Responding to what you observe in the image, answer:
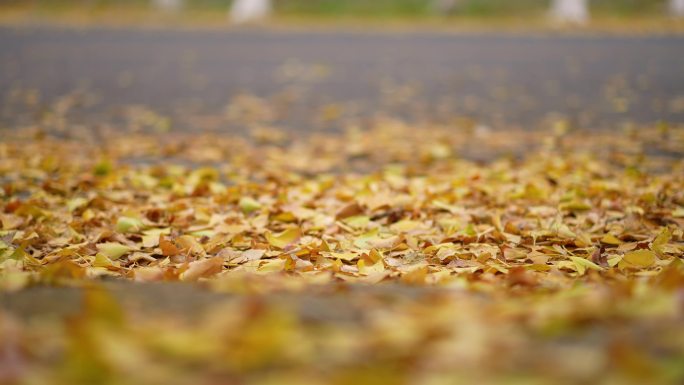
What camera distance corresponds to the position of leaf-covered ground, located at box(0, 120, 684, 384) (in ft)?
4.72

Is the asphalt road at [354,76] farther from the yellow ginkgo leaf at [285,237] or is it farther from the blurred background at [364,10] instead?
the blurred background at [364,10]

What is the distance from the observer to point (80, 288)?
1923 millimetres

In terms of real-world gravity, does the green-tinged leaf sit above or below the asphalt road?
below

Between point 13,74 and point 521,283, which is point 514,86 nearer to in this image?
point 13,74

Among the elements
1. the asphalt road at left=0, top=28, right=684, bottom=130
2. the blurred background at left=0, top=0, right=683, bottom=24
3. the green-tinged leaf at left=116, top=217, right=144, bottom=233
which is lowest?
the green-tinged leaf at left=116, top=217, right=144, bottom=233

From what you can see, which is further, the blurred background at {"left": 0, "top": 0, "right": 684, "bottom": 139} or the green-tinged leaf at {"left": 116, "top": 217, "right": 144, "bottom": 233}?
the blurred background at {"left": 0, "top": 0, "right": 684, "bottom": 139}

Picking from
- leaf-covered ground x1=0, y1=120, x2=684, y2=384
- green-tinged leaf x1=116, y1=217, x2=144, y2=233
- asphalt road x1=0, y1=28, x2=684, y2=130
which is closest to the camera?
leaf-covered ground x1=0, y1=120, x2=684, y2=384

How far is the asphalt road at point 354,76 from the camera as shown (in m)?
7.12

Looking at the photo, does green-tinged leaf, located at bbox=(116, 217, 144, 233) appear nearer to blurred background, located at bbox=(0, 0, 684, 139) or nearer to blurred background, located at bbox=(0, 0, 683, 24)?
blurred background, located at bbox=(0, 0, 684, 139)

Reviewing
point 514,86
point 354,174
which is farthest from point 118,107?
point 514,86

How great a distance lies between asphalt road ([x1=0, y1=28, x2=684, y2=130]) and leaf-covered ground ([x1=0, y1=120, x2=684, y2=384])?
37.1 inches

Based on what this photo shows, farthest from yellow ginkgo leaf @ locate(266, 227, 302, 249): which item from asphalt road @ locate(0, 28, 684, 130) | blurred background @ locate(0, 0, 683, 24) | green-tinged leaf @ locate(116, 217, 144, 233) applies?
blurred background @ locate(0, 0, 683, 24)

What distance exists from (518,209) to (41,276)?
234cm

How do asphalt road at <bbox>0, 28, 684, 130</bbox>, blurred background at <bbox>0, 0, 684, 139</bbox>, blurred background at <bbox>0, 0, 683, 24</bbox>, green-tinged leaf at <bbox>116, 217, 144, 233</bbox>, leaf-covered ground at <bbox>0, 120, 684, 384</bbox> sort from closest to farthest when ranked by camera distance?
leaf-covered ground at <bbox>0, 120, 684, 384</bbox>
green-tinged leaf at <bbox>116, 217, 144, 233</bbox>
blurred background at <bbox>0, 0, 684, 139</bbox>
asphalt road at <bbox>0, 28, 684, 130</bbox>
blurred background at <bbox>0, 0, 683, 24</bbox>
